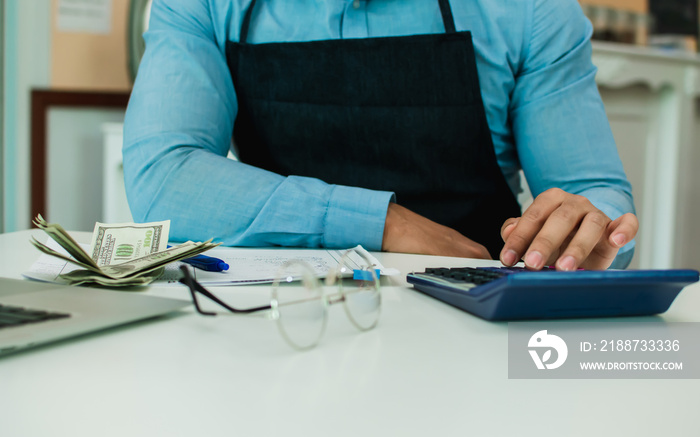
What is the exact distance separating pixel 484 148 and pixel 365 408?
0.78m

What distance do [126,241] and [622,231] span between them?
0.49 metres

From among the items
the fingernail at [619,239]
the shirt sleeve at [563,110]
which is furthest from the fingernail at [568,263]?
the shirt sleeve at [563,110]

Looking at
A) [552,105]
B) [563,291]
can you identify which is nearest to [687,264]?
[552,105]

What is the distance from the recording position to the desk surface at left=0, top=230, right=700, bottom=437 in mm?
249

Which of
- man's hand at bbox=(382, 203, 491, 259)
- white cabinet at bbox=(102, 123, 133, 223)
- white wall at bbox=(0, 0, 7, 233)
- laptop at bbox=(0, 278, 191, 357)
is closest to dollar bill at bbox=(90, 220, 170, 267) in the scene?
laptop at bbox=(0, 278, 191, 357)

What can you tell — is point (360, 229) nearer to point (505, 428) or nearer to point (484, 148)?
point (484, 148)

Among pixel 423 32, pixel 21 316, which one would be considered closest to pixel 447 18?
pixel 423 32

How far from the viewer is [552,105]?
98 cm

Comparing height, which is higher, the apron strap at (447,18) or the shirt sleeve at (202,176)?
the apron strap at (447,18)

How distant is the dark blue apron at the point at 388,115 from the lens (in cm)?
98

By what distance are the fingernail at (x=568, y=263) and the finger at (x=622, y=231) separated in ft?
0.33

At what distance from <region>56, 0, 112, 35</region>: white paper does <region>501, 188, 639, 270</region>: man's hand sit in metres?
1.73

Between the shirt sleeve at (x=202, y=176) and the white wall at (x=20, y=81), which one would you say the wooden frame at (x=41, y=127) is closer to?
the white wall at (x=20, y=81)

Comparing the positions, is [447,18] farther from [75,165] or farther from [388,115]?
[75,165]
